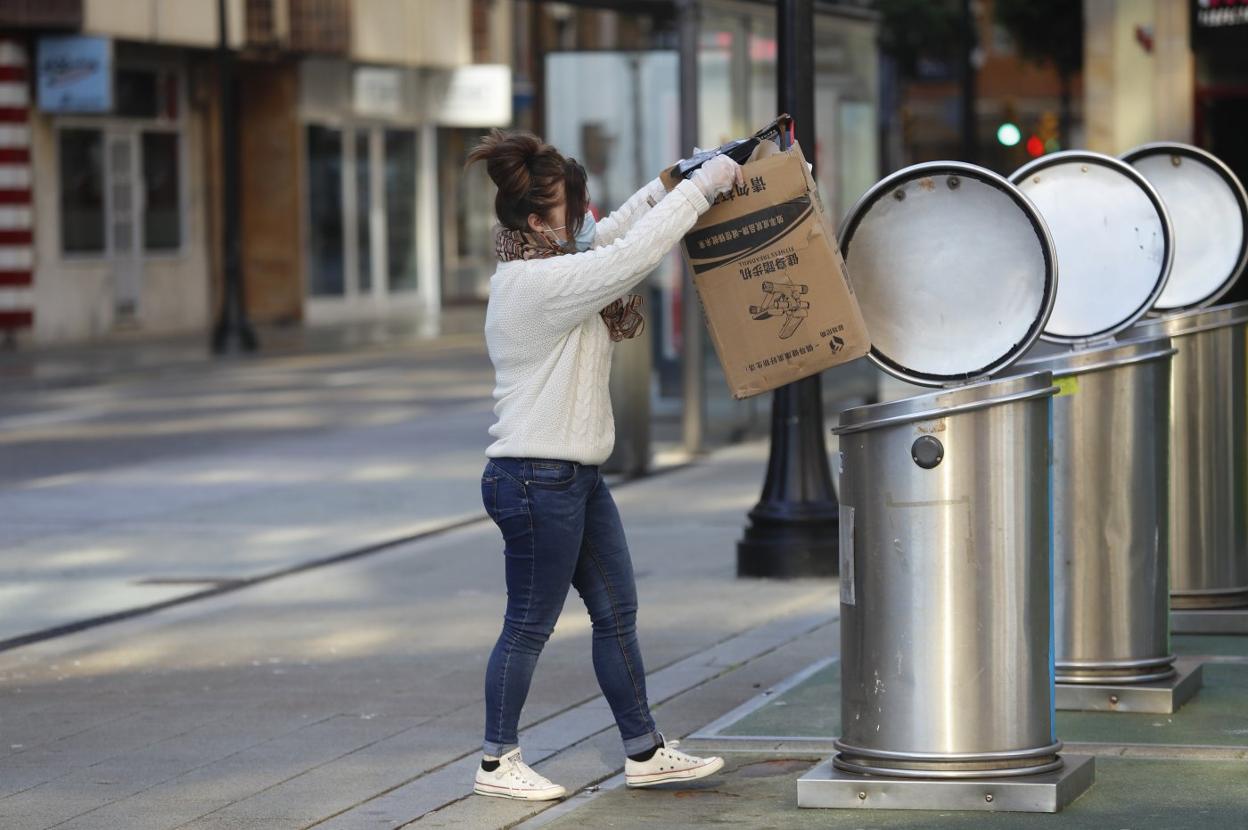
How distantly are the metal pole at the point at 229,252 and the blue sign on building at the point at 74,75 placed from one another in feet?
5.12

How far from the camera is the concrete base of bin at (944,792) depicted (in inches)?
213

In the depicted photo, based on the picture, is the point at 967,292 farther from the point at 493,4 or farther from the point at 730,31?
the point at 493,4

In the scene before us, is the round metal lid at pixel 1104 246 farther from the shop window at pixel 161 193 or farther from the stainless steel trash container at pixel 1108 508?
the shop window at pixel 161 193

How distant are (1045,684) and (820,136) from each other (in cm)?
1243

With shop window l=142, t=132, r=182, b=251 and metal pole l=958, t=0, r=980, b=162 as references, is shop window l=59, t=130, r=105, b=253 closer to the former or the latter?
shop window l=142, t=132, r=182, b=251

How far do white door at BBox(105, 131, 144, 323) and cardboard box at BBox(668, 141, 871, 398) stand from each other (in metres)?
27.2

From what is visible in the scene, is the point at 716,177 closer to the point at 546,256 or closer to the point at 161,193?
the point at 546,256

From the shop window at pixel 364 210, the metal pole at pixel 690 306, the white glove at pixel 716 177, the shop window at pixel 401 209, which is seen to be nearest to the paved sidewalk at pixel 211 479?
the metal pole at pixel 690 306

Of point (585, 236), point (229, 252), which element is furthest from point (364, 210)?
point (585, 236)

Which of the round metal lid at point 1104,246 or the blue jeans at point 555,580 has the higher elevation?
the round metal lid at point 1104,246

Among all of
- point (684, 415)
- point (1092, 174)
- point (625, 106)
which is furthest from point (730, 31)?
point (1092, 174)

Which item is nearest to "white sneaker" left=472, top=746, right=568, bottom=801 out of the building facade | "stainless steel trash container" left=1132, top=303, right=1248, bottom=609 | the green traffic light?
"stainless steel trash container" left=1132, top=303, right=1248, bottom=609

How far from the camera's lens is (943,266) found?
571cm

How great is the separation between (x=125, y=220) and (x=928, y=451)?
28208 mm
